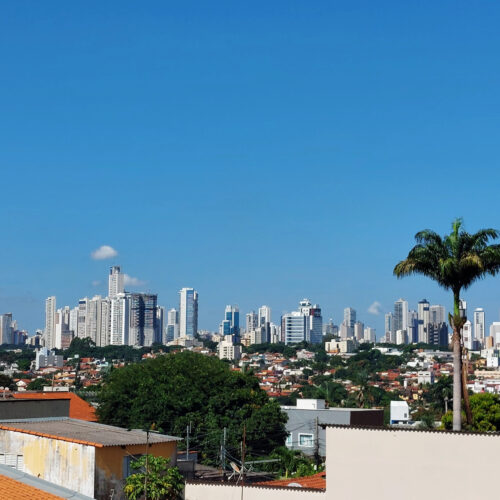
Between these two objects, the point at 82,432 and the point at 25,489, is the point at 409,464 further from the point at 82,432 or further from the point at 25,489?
the point at 82,432

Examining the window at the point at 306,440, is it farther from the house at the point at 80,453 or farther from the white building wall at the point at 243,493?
the white building wall at the point at 243,493

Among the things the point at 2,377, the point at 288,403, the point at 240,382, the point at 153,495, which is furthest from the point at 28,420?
the point at 288,403

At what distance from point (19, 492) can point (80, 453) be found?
270 inches

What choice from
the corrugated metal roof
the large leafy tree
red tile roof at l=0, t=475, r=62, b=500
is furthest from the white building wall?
the large leafy tree

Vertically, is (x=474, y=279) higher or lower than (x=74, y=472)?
higher

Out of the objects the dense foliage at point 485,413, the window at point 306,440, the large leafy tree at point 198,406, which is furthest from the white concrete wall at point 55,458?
the window at point 306,440

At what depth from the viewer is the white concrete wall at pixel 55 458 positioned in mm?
23359

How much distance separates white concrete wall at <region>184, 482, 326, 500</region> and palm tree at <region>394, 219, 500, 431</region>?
575 cm

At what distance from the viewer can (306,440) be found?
60625 millimetres

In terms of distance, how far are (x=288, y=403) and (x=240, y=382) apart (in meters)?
62.0

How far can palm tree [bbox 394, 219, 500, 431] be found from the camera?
23828mm

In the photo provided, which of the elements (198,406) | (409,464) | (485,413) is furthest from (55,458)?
(198,406)

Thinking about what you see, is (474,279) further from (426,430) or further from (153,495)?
(153,495)

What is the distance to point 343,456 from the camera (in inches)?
764
